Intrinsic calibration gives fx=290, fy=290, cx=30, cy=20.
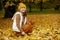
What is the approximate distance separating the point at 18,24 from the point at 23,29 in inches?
9.6

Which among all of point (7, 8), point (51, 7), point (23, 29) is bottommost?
point (51, 7)

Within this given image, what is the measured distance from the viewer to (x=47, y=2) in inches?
1758

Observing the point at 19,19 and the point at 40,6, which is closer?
the point at 19,19

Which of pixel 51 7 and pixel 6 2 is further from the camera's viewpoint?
pixel 51 7

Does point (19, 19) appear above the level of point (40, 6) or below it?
above

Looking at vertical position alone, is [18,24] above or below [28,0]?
above

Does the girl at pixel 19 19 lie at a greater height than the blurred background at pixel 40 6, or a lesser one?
greater

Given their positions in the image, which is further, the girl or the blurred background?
the blurred background

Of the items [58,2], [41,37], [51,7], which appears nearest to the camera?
[41,37]

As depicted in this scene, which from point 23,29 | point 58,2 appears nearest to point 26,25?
point 23,29

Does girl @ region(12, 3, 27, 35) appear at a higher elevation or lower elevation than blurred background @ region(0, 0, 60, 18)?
higher

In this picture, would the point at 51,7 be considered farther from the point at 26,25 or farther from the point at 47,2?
the point at 26,25

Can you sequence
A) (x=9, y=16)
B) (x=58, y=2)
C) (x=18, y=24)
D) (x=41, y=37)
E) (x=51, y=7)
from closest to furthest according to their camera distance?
(x=41, y=37), (x=18, y=24), (x=9, y=16), (x=58, y=2), (x=51, y=7)

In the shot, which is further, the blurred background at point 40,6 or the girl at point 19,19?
the blurred background at point 40,6
